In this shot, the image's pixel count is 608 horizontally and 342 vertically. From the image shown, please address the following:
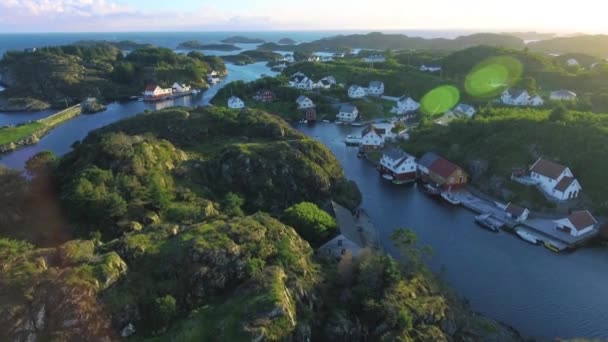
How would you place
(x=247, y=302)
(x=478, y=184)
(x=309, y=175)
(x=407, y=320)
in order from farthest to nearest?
(x=478, y=184)
(x=309, y=175)
(x=407, y=320)
(x=247, y=302)

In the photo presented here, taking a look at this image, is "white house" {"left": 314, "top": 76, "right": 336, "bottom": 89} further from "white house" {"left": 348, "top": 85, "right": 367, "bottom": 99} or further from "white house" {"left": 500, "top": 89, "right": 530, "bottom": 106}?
"white house" {"left": 500, "top": 89, "right": 530, "bottom": 106}

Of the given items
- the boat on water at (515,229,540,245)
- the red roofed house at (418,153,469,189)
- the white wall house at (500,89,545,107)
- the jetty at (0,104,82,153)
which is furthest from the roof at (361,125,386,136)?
Result: the jetty at (0,104,82,153)

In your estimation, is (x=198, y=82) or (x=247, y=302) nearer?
(x=247, y=302)

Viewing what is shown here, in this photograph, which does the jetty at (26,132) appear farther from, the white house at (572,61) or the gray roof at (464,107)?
the white house at (572,61)

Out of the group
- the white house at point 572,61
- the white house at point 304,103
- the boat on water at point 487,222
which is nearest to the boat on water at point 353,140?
the white house at point 304,103

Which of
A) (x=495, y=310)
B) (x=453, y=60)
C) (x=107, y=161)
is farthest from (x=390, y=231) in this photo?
(x=453, y=60)

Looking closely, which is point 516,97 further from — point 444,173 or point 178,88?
point 178,88

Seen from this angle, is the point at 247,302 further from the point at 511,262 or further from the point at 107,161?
the point at 511,262

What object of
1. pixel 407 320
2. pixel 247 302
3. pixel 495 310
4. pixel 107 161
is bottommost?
pixel 495 310
